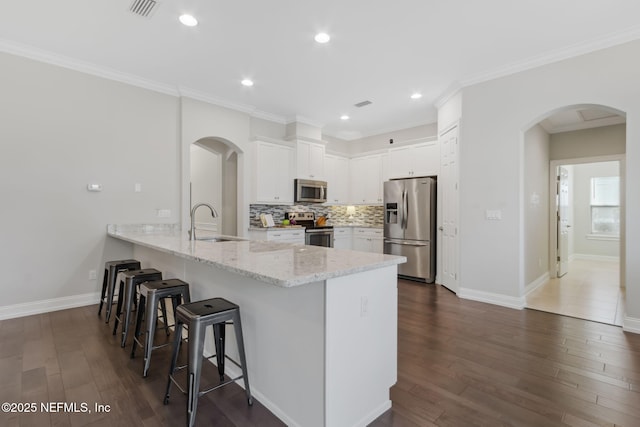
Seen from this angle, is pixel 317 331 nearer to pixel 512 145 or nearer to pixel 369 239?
pixel 512 145

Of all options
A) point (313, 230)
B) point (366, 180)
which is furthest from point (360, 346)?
point (366, 180)

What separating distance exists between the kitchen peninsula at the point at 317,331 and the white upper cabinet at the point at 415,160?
3.94 m

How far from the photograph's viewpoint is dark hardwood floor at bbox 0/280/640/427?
5.69 feet

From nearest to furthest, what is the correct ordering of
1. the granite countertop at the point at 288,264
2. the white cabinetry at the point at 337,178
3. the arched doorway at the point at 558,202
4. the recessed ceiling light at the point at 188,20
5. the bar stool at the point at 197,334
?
the granite countertop at the point at 288,264 < the bar stool at the point at 197,334 < the recessed ceiling light at the point at 188,20 < the arched doorway at the point at 558,202 < the white cabinetry at the point at 337,178

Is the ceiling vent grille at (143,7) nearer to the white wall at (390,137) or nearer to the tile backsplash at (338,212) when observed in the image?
the tile backsplash at (338,212)

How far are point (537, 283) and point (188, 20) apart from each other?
575 centimetres

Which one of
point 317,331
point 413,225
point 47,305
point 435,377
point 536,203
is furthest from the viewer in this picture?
point 413,225

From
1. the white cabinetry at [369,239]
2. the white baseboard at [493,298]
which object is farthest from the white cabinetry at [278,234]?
the white baseboard at [493,298]

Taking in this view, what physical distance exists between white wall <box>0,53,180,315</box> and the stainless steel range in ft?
8.16

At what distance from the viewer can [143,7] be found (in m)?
2.70

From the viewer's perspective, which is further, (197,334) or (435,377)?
(435,377)

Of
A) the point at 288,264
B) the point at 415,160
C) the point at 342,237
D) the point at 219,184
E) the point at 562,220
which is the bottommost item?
the point at 342,237

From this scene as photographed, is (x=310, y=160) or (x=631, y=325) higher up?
(x=310, y=160)

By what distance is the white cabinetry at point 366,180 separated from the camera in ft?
20.8
